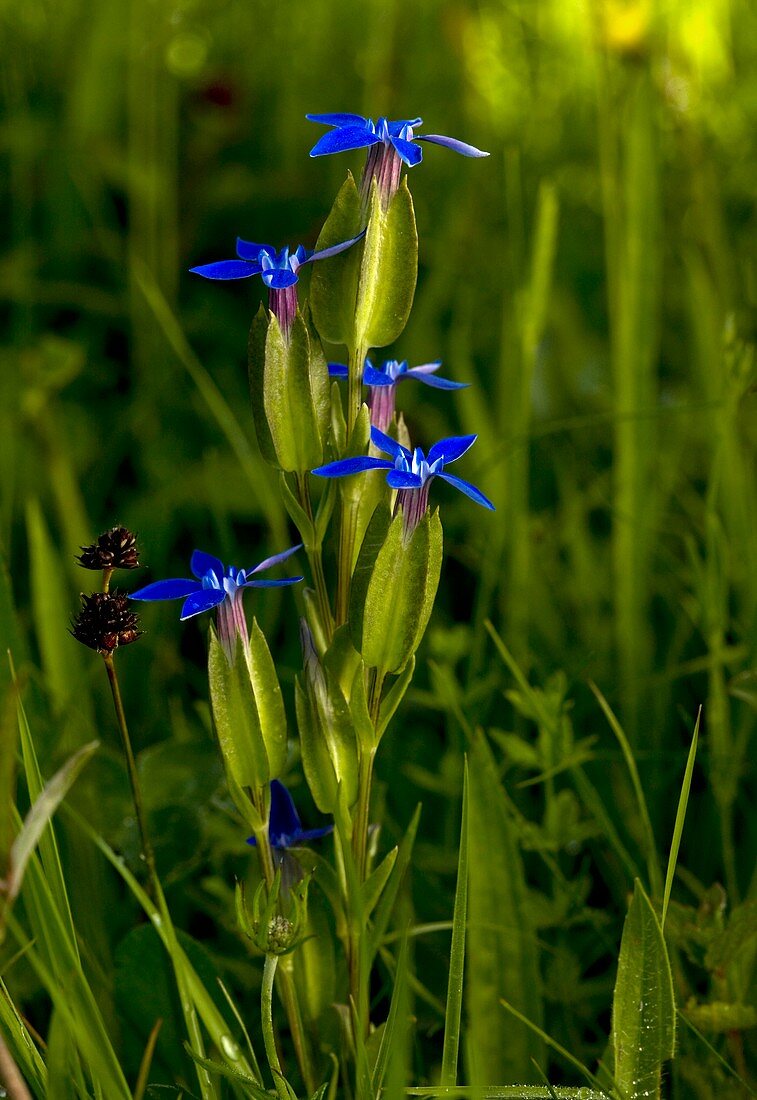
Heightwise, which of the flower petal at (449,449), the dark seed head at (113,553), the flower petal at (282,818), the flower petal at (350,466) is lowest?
the flower petal at (282,818)

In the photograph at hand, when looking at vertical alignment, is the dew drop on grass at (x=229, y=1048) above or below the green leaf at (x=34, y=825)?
below

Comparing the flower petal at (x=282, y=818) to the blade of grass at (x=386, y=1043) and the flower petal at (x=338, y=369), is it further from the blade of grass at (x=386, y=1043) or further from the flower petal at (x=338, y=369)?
the flower petal at (x=338, y=369)

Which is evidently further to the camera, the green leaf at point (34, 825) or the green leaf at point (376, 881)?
the green leaf at point (376, 881)

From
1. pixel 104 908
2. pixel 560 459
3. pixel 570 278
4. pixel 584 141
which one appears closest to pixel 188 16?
pixel 584 141

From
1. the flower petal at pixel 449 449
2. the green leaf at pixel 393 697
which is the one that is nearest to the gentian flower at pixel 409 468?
the flower petal at pixel 449 449

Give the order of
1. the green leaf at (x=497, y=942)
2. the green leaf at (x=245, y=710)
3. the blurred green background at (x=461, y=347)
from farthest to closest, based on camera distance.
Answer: the blurred green background at (x=461, y=347) < the green leaf at (x=497, y=942) < the green leaf at (x=245, y=710)

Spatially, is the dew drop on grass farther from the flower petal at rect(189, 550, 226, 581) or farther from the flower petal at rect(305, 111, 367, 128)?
the flower petal at rect(305, 111, 367, 128)

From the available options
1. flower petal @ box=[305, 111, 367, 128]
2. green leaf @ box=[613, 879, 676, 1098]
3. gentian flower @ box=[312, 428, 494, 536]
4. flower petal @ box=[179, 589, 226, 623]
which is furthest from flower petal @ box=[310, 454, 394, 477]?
green leaf @ box=[613, 879, 676, 1098]

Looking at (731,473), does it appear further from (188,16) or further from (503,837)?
(188,16)
